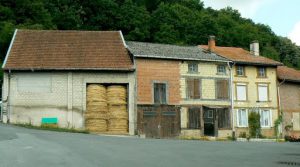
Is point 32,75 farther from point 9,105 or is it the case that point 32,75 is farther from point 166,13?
point 166,13

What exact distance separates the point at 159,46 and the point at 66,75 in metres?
8.85

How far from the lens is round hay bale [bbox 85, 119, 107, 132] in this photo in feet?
106

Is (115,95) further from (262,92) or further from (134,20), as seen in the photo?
(134,20)

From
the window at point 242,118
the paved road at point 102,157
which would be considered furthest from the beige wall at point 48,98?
the paved road at point 102,157

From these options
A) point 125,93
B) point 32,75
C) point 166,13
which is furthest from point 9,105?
point 166,13

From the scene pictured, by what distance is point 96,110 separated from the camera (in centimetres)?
3259

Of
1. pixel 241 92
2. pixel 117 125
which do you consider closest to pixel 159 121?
pixel 117 125

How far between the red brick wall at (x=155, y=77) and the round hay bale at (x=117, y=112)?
4.29ft

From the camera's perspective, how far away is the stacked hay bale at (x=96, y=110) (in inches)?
1273

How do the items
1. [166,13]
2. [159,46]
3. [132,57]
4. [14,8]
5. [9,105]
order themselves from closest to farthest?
1. [9,105]
2. [132,57]
3. [159,46]
4. [14,8]
5. [166,13]

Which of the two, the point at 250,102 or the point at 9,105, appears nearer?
the point at 9,105

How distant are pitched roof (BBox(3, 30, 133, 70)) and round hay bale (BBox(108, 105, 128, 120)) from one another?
9.39 ft

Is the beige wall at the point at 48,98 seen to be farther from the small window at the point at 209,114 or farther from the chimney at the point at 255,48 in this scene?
the chimney at the point at 255,48

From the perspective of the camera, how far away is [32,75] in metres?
32.5
